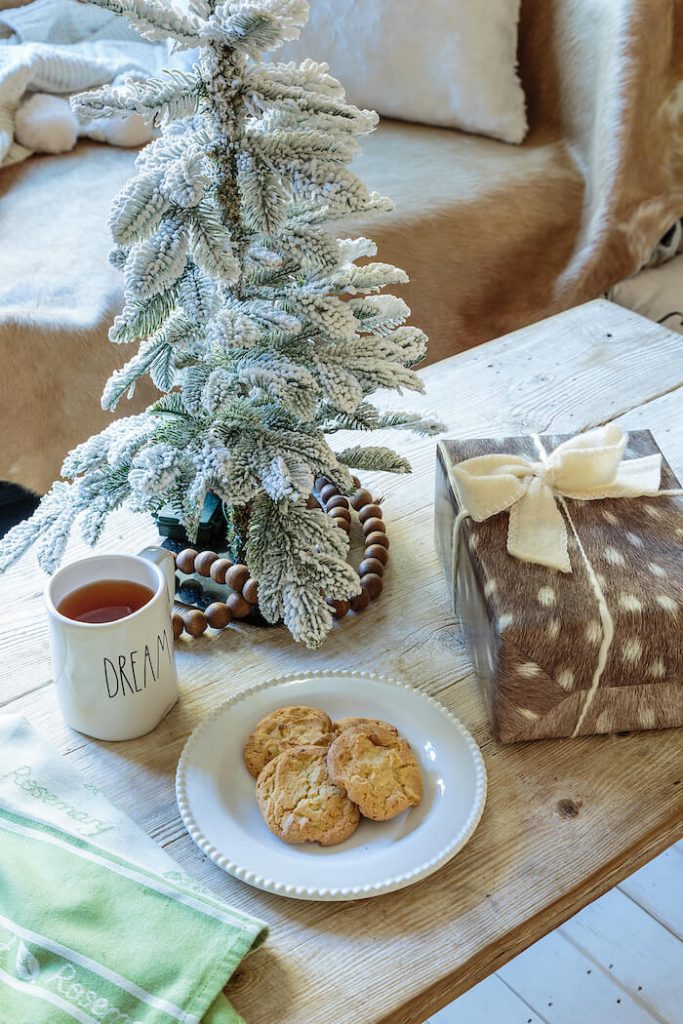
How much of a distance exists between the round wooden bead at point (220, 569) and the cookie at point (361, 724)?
0.20 m

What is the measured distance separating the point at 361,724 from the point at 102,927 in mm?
221

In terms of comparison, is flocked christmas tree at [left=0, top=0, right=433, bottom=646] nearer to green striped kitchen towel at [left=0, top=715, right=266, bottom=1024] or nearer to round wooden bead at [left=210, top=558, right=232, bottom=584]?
round wooden bead at [left=210, top=558, right=232, bottom=584]

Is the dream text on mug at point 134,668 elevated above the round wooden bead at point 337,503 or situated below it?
above

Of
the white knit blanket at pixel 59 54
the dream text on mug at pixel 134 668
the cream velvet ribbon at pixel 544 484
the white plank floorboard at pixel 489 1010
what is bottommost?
the white plank floorboard at pixel 489 1010

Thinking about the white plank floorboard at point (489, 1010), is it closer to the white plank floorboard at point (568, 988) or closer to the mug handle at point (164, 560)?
the white plank floorboard at point (568, 988)

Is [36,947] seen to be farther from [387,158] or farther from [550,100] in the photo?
[550,100]

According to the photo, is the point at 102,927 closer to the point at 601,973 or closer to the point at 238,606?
the point at 238,606

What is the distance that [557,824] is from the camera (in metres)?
0.73

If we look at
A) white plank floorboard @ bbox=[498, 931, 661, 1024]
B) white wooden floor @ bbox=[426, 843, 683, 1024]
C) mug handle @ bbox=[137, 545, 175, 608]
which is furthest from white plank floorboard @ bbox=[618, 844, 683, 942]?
mug handle @ bbox=[137, 545, 175, 608]

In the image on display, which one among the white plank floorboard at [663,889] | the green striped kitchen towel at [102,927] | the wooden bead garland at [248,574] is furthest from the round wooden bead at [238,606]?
the white plank floorboard at [663,889]

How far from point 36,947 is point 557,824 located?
1.14 ft

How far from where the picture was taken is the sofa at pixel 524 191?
1.73 m

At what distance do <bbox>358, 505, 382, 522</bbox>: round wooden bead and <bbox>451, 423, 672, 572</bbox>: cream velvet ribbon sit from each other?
14 cm

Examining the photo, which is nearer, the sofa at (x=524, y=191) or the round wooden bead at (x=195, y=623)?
the round wooden bead at (x=195, y=623)
